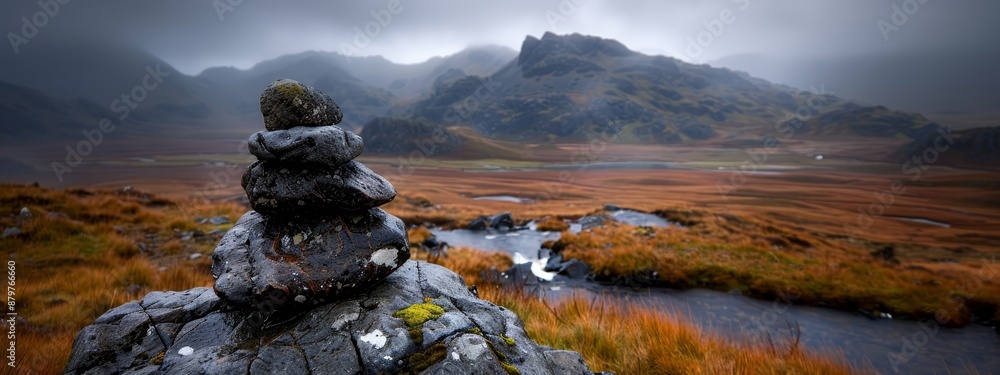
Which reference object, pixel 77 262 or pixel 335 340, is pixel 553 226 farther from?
pixel 335 340

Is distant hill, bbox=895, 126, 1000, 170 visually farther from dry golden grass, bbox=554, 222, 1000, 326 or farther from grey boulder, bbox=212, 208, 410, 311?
grey boulder, bbox=212, 208, 410, 311

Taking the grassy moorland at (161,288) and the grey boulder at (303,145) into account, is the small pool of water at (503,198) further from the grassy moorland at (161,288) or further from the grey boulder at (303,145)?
the grey boulder at (303,145)

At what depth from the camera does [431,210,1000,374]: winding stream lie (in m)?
10.5

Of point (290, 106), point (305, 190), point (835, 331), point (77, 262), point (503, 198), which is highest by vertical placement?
point (290, 106)

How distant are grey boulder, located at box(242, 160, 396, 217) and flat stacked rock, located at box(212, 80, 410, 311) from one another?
0.01 m

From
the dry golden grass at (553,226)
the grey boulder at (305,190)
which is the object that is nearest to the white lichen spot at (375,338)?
the grey boulder at (305,190)

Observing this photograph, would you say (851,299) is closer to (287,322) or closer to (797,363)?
(797,363)

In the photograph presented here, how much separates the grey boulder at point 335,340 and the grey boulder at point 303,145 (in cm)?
191

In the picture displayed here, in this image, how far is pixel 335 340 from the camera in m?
4.06

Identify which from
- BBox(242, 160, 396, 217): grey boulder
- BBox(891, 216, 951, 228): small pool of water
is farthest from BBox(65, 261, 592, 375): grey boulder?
BBox(891, 216, 951, 228): small pool of water

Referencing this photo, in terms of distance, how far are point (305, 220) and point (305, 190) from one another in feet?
1.82

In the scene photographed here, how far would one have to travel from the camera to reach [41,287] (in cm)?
916

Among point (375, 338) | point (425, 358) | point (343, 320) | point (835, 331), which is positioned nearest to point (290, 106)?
point (343, 320)

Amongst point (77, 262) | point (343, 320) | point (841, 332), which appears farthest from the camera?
point (841, 332)
